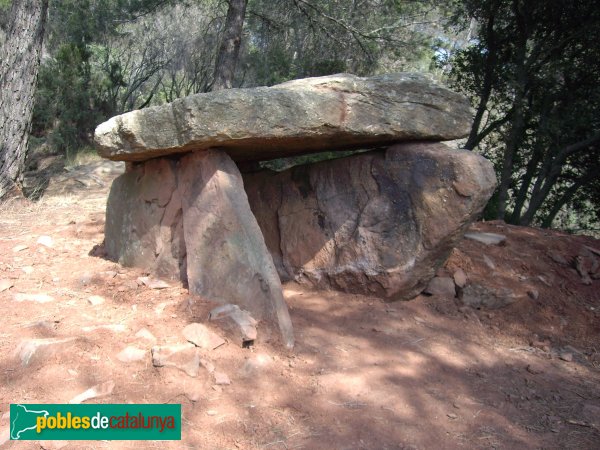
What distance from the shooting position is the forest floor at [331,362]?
97.8 inches

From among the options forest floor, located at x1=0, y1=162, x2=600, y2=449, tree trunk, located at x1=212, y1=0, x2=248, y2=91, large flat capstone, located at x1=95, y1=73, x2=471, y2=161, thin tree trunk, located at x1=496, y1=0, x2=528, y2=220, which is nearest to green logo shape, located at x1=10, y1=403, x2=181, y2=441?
forest floor, located at x1=0, y1=162, x2=600, y2=449

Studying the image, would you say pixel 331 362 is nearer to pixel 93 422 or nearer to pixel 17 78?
pixel 93 422

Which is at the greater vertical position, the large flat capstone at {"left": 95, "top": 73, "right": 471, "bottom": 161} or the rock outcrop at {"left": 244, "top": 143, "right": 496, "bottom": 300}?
the large flat capstone at {"left": 95, "top": 73, "right": 471, "bottom": 161}

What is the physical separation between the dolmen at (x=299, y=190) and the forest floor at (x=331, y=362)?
0.23m

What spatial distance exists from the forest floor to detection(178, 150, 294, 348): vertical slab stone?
0.18m

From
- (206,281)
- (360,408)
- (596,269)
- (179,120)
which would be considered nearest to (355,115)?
(179,120)

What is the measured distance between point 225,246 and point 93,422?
4.54ft

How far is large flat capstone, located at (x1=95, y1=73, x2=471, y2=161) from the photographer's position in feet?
10.9

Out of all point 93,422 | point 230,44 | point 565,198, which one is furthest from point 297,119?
point 565,198

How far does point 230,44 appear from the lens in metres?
7.70

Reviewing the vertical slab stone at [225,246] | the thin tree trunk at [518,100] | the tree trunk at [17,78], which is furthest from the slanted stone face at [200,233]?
the thin tree trunk at [518,100]

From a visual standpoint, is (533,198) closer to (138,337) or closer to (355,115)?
(355,115)

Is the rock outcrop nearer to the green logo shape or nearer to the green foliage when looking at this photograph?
the green logo shape

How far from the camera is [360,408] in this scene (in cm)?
266
